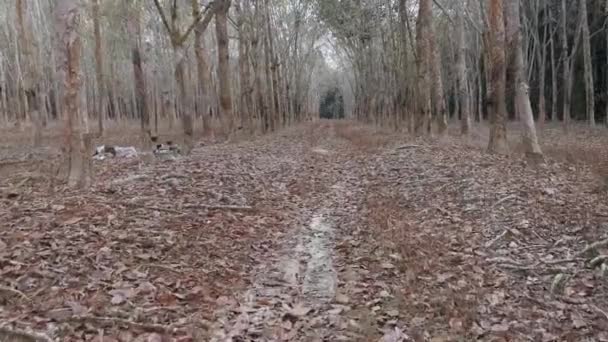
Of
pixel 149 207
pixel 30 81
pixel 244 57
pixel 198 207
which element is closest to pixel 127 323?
pixel 149 207

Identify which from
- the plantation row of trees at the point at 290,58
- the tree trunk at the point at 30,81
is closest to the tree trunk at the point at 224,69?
the plantation row of trees at the point at 290,58

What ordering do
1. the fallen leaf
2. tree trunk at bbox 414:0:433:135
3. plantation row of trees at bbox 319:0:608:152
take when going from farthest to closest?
1. tree trunk at bbox 414:0:433:135
2. plantation row of trees at bbox 319:0:608:152
3. the fallen leaf

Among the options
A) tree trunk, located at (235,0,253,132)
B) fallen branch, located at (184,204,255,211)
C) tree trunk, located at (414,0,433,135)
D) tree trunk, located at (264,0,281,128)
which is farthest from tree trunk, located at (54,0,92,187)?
tree trunk, located at (264,0,281,128)

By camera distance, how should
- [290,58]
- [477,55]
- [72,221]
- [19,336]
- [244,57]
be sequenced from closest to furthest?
[19,336] < [72,221] < [244,57] < [477,55] < [290,58]

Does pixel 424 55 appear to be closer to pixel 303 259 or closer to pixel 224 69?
pixel 224 69

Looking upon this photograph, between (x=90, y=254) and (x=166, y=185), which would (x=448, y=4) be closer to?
(x=166, y=185)

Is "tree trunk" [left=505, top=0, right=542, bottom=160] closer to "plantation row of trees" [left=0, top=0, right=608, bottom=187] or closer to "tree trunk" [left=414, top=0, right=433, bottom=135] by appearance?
"plantation row of trees" [left=0, top=0, right=608, bottom=187]

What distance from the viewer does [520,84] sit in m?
10.2

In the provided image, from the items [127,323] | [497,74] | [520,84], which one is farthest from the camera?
[497,74]

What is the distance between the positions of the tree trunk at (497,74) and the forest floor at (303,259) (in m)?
2.44

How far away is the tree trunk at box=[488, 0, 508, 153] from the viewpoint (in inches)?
415

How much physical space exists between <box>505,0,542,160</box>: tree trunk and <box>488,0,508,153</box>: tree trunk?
27cm

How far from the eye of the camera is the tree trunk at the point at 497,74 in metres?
10.5

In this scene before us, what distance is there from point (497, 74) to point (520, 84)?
77 cm
